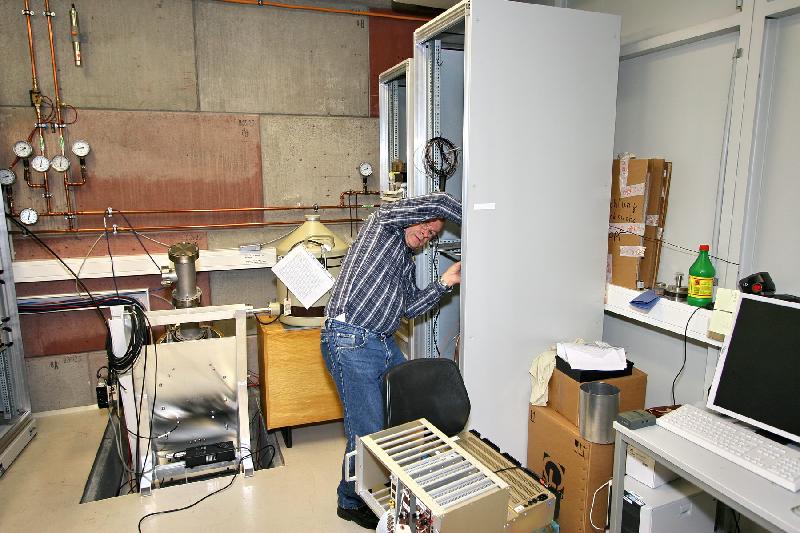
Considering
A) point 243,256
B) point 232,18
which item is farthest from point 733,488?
point 232,18

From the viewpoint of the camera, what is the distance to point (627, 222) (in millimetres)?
2570

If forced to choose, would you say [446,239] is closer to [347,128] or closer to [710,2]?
[347,128]

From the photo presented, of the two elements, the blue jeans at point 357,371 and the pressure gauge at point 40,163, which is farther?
the pressure gauge at point 40,163

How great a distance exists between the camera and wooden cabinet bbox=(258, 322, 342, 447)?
117 inches

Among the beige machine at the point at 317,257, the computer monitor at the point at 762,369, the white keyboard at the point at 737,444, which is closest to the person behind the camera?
the white keyboard at the point at 737,444

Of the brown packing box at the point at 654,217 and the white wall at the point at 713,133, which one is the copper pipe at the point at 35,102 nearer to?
the white wall at the point at 713,133

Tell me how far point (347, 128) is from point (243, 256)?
1.20m

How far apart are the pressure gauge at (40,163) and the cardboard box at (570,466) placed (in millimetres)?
3081

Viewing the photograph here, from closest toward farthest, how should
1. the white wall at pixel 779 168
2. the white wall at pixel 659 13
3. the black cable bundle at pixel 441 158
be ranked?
the white wall at pixel 779 168 < the white wall at pixel 659 13 < the black cable bundle at pixel 441 158

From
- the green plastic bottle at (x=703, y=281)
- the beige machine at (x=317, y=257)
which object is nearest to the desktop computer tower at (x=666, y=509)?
the green plastic bottle at (x=703, y=281)

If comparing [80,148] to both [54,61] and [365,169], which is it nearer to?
[54,61]

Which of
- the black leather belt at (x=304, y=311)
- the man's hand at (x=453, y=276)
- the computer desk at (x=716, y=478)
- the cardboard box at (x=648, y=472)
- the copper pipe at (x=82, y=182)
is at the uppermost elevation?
the copper pipe at (x=82, y=182)

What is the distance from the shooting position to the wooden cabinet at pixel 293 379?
2.97m

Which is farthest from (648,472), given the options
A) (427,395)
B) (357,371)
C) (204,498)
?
(204,498)
